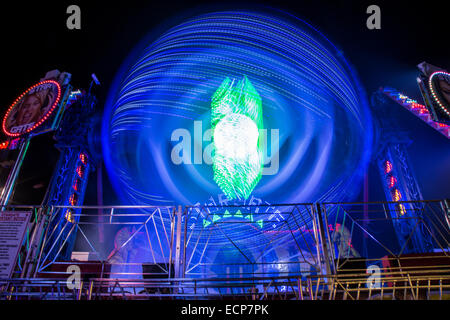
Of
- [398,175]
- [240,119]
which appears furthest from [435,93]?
[240,119]

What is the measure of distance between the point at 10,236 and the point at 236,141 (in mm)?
11537

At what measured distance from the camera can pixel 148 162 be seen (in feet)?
70.1

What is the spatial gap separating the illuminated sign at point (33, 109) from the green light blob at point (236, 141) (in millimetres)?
8575

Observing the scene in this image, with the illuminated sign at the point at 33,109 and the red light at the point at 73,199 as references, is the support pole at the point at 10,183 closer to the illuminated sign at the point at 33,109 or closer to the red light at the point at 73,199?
the illuminated sign at the point at 33,109

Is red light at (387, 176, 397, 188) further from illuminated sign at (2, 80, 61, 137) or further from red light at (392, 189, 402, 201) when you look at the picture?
illuminated sign at (2, 80, 61, 137)

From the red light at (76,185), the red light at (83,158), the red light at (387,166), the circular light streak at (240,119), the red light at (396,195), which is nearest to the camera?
the red light at (396,195)

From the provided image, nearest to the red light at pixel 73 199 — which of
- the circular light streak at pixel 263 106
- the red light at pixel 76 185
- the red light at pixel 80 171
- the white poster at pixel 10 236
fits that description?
the red light at pixel 76 185

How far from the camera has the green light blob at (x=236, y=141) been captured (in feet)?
55.1

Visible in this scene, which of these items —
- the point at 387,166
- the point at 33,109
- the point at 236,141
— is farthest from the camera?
the point at 236,141

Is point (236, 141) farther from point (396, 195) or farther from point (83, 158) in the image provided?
point (396, 195)

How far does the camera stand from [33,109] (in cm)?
1135

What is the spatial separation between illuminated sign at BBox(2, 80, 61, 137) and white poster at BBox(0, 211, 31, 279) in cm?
407

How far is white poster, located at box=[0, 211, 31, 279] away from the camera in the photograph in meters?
7.34

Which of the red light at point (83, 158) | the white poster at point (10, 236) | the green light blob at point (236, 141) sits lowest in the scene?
the white poster at point (10, 236)
